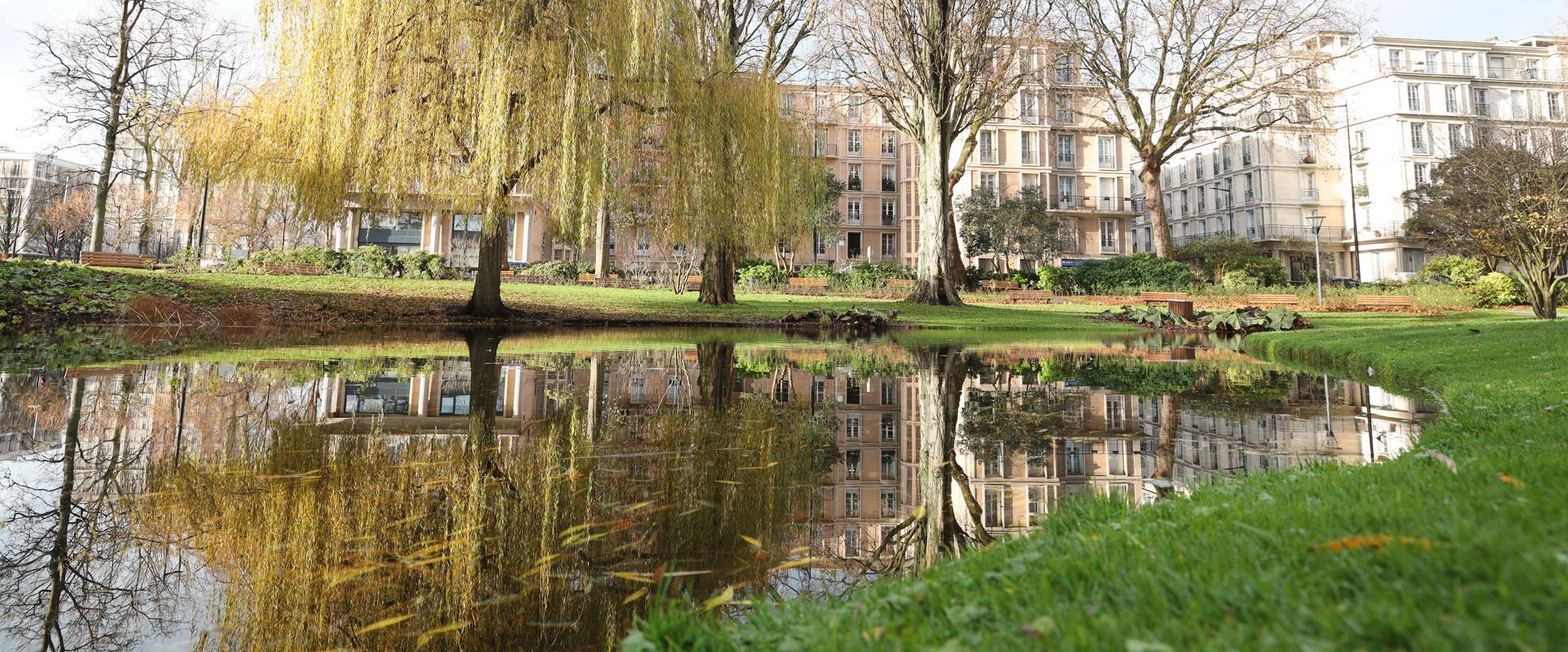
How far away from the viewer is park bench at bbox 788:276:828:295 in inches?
1123

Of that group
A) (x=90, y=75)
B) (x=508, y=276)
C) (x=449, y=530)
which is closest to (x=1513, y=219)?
(x=449, y=530)

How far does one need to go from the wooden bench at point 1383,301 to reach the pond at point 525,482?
75.5 feet

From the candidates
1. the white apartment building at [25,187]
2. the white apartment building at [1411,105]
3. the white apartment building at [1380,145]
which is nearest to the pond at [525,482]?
the white apartment building at [25,187]

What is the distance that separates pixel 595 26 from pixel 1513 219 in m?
22.0

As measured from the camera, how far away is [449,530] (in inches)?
97.7

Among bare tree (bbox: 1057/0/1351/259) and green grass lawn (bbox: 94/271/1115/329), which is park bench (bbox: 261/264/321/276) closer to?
green grass lawn (bbox: 94/271/1115/329)

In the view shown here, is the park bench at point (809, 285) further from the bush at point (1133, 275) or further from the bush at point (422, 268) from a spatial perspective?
the bush at point (422, 268)

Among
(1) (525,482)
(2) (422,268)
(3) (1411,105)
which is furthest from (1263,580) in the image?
(3) (1411,105)

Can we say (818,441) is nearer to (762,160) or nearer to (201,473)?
(201,473)

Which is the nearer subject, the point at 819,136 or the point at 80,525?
the point at 80,525

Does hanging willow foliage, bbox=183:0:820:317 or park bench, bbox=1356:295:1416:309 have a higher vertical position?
hanging willow foliage, bbox=183:0:820:317

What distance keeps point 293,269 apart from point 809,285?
17.7 meters

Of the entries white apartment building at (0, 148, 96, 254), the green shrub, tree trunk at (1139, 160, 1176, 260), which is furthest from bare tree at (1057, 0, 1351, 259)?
white apartment building at (0, 148, 96, 254)

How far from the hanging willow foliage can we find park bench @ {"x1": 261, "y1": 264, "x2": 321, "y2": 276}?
10522 millimetres
